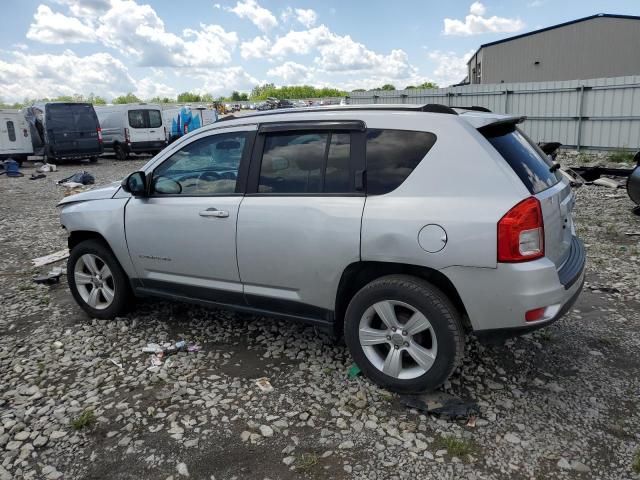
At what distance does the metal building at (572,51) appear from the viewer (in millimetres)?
26562

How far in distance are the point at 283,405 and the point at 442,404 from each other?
1.02 meters

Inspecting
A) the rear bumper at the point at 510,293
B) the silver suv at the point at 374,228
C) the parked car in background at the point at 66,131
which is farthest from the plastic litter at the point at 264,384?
the parked car in background at the point at 66,131

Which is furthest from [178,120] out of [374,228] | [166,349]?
[374,228]

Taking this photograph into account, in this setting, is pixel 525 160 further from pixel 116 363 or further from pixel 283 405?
pixel 116 363

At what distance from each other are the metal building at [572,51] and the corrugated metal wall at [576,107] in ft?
43.7

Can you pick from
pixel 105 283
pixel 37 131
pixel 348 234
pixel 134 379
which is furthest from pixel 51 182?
pixel 348 234

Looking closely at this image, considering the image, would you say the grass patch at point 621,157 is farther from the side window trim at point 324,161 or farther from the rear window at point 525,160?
the side window trim at point 324,161

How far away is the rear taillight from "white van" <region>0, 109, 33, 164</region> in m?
20.6

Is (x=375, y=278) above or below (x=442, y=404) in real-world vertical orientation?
above

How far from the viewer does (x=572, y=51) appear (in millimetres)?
28172

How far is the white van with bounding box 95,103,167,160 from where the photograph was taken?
20.8 meters

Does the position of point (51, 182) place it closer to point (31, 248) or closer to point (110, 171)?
point (110, 171)

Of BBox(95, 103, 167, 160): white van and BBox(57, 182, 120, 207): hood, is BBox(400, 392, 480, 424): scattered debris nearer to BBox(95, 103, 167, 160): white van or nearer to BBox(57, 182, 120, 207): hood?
BBox(57, 182, 120, 207): hood

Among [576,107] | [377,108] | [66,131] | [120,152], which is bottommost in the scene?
[120,152]
